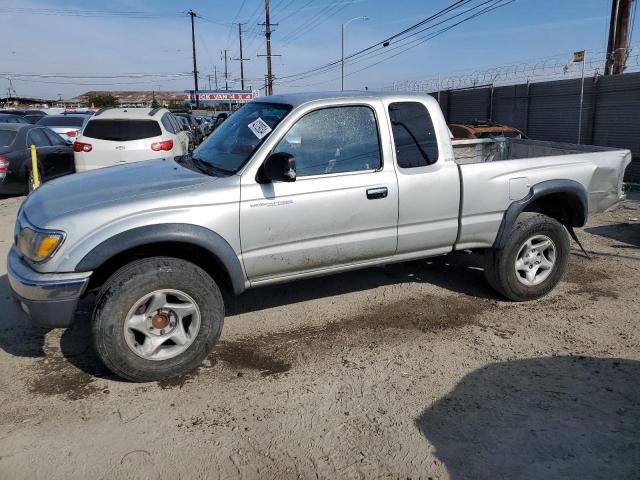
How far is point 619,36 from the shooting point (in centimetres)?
1490

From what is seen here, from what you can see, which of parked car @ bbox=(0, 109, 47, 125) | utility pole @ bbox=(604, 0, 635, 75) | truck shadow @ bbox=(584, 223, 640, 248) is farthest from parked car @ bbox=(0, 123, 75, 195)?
utility pole @ bbox=(604, 0, 635, 75)

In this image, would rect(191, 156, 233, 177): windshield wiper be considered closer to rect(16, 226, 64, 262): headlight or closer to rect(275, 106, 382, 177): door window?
rect(275, 106, 382, 177): door window

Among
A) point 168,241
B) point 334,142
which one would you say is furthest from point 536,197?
point 168,241

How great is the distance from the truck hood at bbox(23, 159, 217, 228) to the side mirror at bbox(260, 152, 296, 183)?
410 millimetres

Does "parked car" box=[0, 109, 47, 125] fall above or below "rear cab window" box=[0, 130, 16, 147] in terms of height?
above

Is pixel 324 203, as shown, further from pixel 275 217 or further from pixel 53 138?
pixel 53 138

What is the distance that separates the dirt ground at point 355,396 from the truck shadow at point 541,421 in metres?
0.01

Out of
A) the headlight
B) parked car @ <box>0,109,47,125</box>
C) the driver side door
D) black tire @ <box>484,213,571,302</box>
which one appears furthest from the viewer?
parked car @ <box>0,109,47,125</box>

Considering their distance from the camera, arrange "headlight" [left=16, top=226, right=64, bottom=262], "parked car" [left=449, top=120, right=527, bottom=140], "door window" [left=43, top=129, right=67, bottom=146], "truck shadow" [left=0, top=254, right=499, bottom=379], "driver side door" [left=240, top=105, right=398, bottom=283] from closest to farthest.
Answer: "headlight" [left=16, top=226, right=64, bottom=262]
"driver side door" [left=240, top=105, right=398, bottom=283]
"truck shadow" [left=0, top=254, right=499, bottom=379]
"door window" [left=43, top=129, right=67, bottom=146]
"parked car" [left=449, top=120, right=527, bottom=140]

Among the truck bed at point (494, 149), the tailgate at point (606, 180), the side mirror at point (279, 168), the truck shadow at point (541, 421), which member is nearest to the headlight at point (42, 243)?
the side mirror at point (279, 168)

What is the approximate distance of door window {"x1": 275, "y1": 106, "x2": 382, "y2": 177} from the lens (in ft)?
13.6

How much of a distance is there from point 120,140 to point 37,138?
→ 2.07m

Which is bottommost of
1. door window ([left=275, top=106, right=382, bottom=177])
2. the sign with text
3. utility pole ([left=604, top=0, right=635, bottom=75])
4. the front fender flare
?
the front fender flare

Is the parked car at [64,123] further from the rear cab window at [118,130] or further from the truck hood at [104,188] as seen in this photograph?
the truck hood at [104,188]
